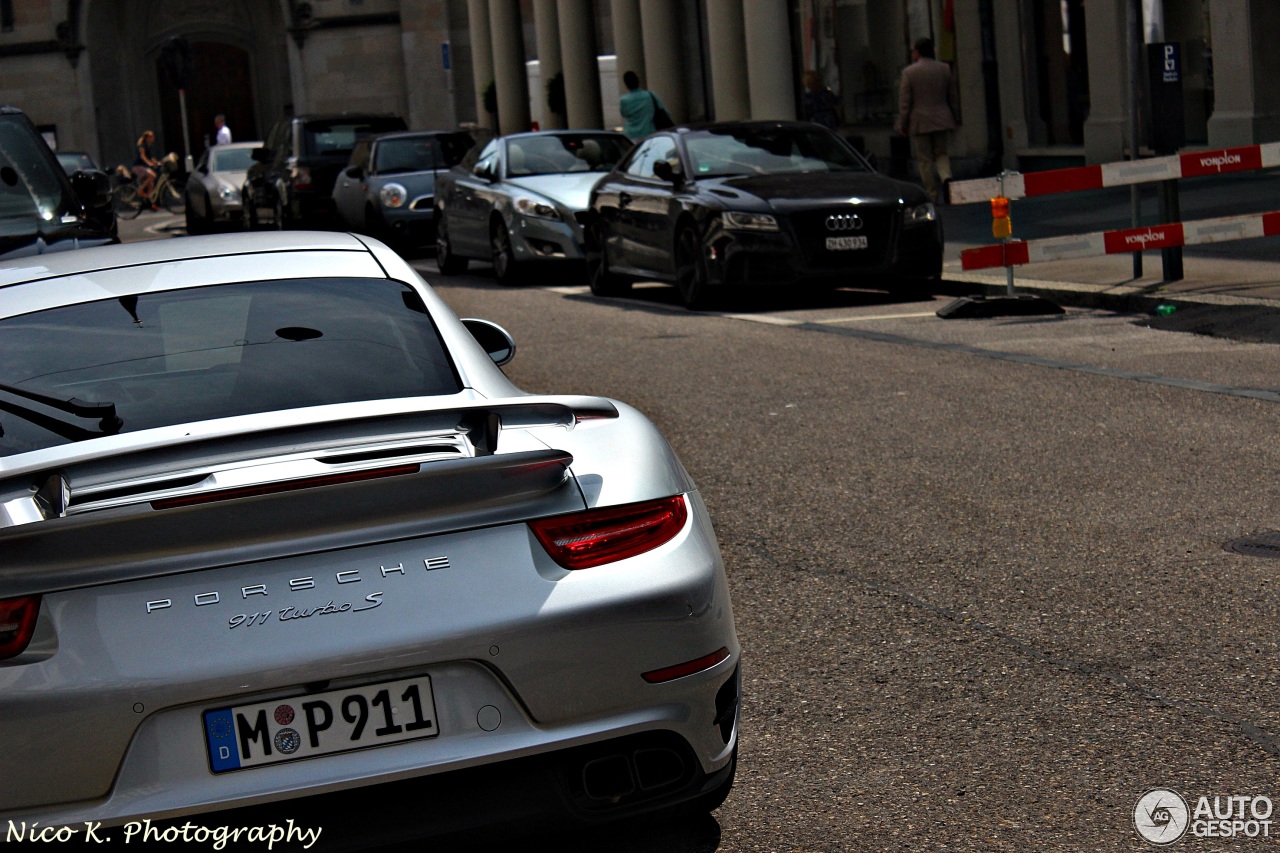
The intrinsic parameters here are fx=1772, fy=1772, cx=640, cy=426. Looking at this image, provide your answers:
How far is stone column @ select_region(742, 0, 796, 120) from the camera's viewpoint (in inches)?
1117

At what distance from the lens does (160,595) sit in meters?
3.08

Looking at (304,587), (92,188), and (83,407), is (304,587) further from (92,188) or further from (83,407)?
(92,188)

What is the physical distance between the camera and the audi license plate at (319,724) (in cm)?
307

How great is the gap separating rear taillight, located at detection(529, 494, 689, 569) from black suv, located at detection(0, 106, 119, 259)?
286 inches

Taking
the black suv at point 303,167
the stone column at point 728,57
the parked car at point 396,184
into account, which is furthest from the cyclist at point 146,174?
the parked car at point 396,184

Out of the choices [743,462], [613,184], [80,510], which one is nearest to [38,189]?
[743,462]

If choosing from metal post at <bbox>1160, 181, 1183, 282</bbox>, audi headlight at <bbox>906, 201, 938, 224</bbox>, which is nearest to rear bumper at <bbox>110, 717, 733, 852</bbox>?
metal post at <bbox>1160, 181, 1183, 282</bbox>

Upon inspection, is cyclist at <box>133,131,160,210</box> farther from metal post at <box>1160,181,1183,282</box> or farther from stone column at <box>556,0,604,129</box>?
metal post at <box>1160,181,1183,282</box>

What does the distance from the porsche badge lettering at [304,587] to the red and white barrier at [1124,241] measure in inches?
420

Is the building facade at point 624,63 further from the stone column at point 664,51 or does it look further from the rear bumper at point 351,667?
the rear bumper at point 351,667

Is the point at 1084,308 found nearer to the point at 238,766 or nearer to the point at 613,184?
the point at 613,184

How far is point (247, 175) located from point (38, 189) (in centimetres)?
1746

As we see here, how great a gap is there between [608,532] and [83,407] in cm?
124

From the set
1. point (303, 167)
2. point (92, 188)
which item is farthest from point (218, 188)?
point (92, 188)
